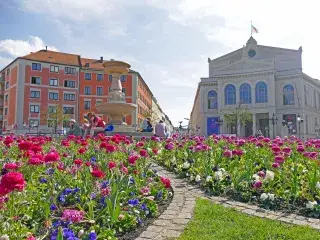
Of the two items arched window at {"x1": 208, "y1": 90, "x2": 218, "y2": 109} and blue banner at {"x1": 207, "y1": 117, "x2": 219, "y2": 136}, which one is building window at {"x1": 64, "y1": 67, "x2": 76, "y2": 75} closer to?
arched window at {"x1": 208, "y1": 90, "x2": 218, "y2": 109}

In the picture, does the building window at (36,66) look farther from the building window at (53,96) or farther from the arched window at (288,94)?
the arched window at (288,94)

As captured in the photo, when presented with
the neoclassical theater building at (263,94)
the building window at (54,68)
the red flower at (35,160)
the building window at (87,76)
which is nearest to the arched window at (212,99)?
the neoclassical theater building at (263,94)

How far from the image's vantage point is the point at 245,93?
61000 millimetres

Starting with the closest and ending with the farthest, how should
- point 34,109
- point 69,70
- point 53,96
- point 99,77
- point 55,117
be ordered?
1. point 55,117
2. point 34,109
3. point 53,96
4. point 69,70
5. point 99,77

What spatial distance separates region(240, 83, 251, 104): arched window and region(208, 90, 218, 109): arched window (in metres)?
6.36

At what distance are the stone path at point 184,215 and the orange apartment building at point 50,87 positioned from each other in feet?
167

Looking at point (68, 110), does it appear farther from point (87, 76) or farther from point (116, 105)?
point (116, 105)

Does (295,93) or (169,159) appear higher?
(295,93)

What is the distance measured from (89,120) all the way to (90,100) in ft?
162

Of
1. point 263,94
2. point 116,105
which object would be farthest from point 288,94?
point 116,105

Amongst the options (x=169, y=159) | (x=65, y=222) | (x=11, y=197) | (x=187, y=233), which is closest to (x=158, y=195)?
(x=187, y=233)

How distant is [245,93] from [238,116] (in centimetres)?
683

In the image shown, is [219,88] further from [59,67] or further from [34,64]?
[34,64]

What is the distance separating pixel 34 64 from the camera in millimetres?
57250
